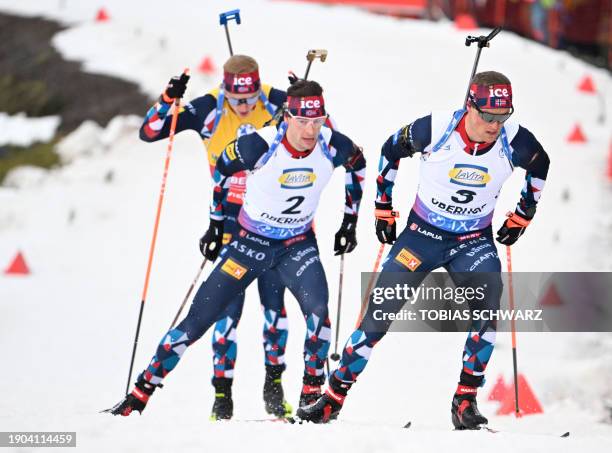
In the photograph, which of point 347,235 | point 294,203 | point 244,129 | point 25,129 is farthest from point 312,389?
point 25,129

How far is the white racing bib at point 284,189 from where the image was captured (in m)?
8.18

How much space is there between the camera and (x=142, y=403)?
831cm

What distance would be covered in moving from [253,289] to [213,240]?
454cm

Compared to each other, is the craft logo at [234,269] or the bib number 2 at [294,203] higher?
the bib number 2 at [294,203]

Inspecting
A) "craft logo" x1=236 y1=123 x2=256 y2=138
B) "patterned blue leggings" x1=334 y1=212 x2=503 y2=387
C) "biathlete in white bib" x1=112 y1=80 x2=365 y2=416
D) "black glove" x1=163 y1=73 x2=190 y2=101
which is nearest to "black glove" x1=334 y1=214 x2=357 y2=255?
"biathlete in white bib" x1=112 y1=80 x2=365 y2=416

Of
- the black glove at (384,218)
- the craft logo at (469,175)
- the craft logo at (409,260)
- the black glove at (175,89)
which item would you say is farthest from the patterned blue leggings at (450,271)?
the black glove at (175,89)


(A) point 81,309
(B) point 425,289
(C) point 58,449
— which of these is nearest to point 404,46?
(B) point 425,289

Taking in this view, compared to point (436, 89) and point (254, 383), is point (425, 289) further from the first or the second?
point (436, 89)

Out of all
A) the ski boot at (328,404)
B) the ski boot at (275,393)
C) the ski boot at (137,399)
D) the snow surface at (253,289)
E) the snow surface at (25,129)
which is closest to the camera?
the ski boot at (328,404)

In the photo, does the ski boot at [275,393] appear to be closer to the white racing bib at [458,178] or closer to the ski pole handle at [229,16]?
the white racing bib at [458,178]

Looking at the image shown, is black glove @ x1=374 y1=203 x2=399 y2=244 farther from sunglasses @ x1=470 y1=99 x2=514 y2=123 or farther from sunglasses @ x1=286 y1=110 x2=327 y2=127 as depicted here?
sunglasses @ x1=470 y1=99 x2=514 y2=123

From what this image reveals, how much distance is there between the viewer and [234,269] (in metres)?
8.37

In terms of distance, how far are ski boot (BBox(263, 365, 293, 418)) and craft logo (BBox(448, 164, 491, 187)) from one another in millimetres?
2778

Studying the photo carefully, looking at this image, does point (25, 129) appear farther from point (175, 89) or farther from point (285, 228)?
point (285, 228)
